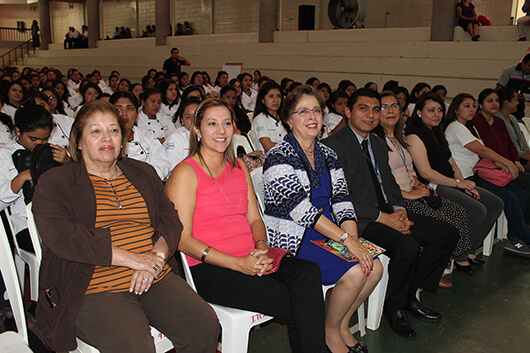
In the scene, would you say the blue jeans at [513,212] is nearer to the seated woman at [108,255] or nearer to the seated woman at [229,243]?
the seated woman at [229,243]

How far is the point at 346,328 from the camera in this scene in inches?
90.8

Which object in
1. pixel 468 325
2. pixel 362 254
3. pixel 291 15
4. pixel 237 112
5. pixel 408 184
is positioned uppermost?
pixel 291 15

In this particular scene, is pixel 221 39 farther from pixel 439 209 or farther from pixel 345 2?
pixel 439 209

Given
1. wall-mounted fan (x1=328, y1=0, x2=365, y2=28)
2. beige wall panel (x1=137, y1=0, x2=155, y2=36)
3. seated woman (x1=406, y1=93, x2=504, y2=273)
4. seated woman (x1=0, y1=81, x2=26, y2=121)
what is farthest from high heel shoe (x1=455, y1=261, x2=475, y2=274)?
beige wall panel (x1=137, y1=0, x2=155, y2=36)

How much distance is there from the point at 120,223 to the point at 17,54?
70.7ft

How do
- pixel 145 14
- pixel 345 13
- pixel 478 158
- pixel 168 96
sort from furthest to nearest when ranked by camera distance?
pixel 145 14 → pixel 345 13 → pixel 168 96 → pixel 478 158

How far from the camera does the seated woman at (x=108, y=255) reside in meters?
1.62

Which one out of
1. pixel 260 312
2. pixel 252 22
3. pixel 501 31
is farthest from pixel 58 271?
pixel 252 22

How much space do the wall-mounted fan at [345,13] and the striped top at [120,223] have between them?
8551 mm

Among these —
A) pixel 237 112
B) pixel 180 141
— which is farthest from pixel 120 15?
pixel 180 141

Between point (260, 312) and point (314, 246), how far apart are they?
51 cm

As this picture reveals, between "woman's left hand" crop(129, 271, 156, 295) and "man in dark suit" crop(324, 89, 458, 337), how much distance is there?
4.53ft

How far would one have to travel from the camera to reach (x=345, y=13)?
9.58m

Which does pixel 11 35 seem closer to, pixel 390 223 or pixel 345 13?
pixel 345 13
